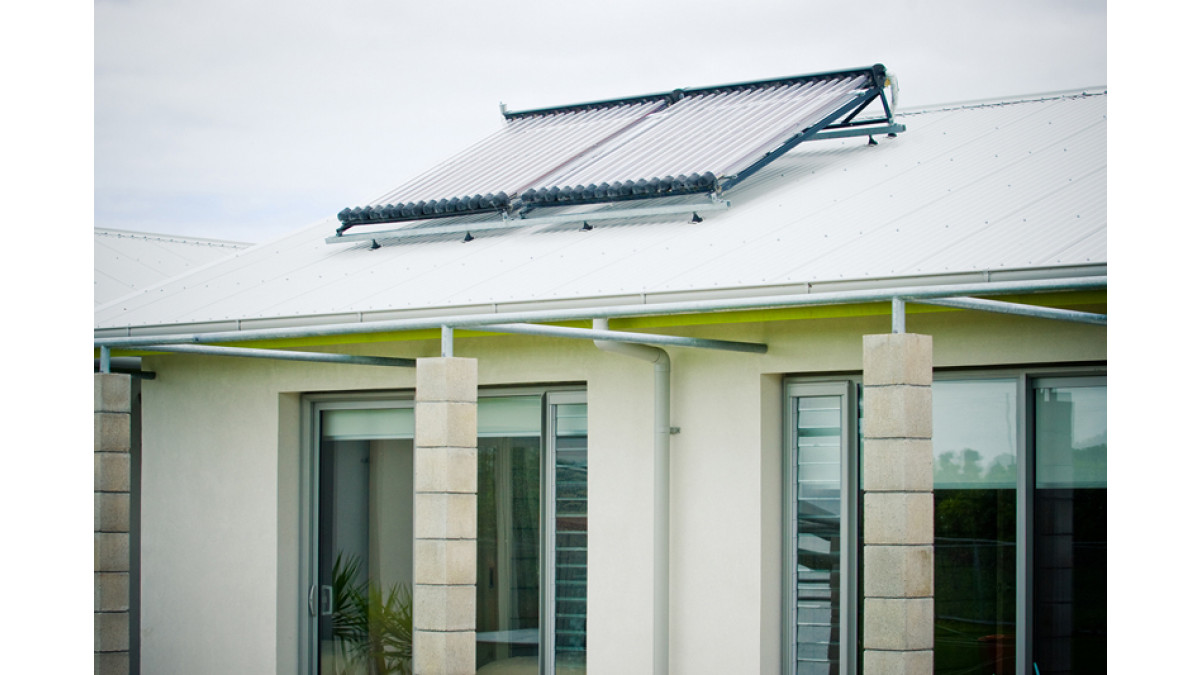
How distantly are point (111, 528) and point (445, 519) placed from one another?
288 centimetres

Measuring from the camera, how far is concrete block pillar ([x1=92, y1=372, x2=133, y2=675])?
29.9 feet

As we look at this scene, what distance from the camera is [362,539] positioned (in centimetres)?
1107

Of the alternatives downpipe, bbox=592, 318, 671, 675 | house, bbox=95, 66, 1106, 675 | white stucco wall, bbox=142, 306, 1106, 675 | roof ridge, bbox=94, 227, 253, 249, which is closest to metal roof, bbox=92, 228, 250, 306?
roof ridge, bbox=94, 227, 253, 249

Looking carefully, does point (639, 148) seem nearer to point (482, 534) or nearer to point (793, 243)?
point (793, 243)

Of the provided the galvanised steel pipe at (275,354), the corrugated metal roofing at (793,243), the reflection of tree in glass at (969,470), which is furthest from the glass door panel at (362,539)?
the reflection of tree in glass at (969,470)

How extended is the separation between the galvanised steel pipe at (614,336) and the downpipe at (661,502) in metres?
0.46

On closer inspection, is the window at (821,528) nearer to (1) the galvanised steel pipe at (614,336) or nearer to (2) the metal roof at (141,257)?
(1) the galvanised steel pipe at (614,336)

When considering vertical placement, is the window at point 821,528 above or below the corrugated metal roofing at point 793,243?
below

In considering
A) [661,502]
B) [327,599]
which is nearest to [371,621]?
[327,599]

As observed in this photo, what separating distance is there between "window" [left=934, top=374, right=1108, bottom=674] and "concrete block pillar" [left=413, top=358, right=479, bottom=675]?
2993mm

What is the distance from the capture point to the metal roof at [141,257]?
560 inches

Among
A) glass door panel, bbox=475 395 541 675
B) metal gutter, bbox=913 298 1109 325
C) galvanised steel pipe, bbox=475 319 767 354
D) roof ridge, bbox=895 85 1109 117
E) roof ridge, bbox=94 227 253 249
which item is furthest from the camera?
roof ridge, bbox=94 227 253 249

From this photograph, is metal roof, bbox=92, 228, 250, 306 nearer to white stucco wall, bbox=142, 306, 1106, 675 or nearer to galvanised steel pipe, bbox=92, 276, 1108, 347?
white stucco wall, bbox=142, 306, 1106, 675
